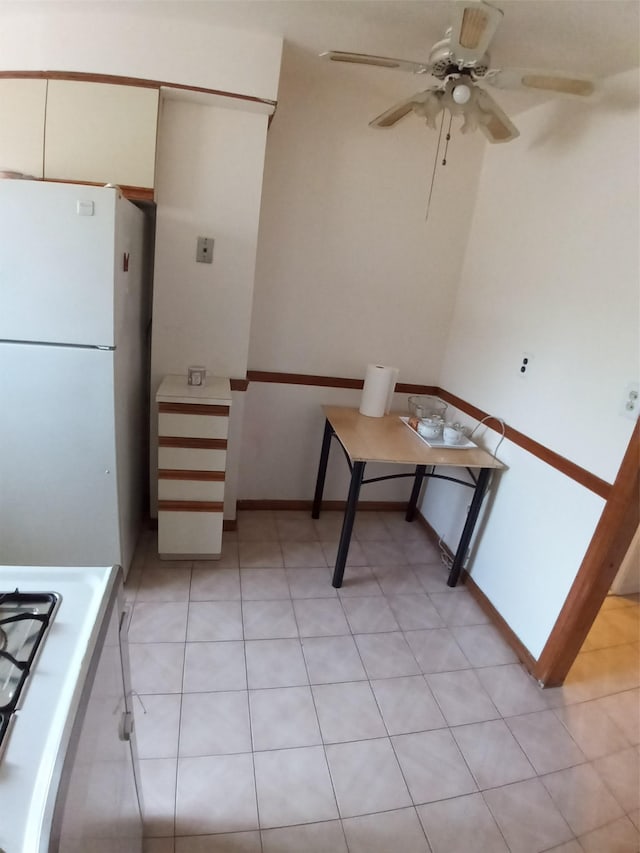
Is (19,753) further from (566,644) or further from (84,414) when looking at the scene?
(566,644)

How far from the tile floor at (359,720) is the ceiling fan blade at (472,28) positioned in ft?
7.34

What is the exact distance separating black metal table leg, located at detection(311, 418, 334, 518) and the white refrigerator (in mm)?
1109

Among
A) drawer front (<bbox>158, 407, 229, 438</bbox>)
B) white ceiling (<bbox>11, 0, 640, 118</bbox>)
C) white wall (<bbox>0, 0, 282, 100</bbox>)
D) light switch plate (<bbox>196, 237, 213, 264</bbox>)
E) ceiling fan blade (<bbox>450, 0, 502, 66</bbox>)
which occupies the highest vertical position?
white ceiling (<bbox>11, 0, 640, 118</bbox>)

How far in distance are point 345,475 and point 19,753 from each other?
2.54m

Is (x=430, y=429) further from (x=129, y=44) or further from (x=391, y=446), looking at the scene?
(x=129, y=44)

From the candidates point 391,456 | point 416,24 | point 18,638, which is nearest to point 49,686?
point 18,638

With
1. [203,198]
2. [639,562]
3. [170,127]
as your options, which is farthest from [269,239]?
[639,562]

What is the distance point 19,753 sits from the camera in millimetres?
635

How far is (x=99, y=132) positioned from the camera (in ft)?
6.32

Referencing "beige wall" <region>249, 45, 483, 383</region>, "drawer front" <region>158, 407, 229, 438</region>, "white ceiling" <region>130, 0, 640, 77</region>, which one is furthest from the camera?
"beige wall" <region>249, 45, 483, 383</region>

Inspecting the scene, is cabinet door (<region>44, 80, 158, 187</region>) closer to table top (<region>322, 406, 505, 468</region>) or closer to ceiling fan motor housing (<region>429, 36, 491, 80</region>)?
ceiling fan motor housing (<region>429, 36, 491, 80</region>)

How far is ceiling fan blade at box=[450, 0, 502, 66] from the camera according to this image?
1192mm

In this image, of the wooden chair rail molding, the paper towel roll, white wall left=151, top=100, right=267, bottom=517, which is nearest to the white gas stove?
white wall left=151, top=100, right=267, bottom=517

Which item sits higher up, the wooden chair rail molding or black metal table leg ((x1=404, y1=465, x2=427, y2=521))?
the wooden chair rail molding
